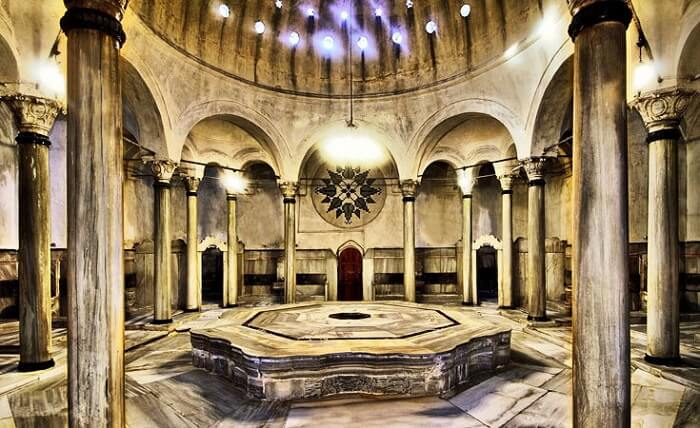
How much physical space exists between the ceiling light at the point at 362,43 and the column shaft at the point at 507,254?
643cm

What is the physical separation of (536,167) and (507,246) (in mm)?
3168

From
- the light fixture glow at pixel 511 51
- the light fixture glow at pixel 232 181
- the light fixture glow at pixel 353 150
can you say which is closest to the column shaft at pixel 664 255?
the light fixture glow at pixel 511 51

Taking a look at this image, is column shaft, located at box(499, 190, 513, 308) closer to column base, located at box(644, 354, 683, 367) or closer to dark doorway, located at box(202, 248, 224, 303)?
column base, located at box(644, 354, 683, 367)

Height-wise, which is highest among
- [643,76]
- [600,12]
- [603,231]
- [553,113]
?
[553,113]

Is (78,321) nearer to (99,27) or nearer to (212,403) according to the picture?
(99,27)

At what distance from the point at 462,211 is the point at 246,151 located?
26.5 ft

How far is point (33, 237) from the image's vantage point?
657 centimetres

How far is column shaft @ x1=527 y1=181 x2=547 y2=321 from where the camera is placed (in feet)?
33.5

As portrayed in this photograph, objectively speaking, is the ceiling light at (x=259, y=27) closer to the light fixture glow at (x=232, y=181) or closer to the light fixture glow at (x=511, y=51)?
the light fixture glow at (x=232, y=181)

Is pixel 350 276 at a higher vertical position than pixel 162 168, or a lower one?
lower

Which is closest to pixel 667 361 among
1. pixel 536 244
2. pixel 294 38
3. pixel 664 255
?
pixel 664 255

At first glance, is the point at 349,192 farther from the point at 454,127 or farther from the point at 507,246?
the point at 507,246

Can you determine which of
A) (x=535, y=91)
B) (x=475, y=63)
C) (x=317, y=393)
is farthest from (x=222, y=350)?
(x=475, y=63)

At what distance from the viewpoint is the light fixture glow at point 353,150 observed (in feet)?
31.3
